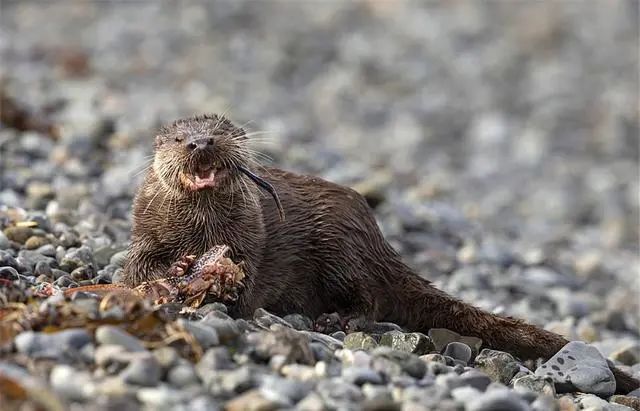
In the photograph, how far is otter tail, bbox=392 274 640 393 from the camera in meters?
5.06

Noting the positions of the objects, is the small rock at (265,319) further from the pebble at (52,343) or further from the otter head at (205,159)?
the pebble at (52,343)

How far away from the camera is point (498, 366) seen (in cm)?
466

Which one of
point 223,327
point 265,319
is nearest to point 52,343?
point 223,327

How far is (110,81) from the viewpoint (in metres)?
12.1

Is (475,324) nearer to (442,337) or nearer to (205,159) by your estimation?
(442,337)

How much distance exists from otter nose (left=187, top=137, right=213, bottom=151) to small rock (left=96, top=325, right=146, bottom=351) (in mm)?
1229

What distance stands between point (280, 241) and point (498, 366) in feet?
3.98

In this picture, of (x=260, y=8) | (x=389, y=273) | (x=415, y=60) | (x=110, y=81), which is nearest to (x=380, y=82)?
(x=415, y=60)

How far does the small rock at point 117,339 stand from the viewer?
3615 millimetres

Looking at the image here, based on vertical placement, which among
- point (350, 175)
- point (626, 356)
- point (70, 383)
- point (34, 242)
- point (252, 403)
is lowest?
point (70, 383)

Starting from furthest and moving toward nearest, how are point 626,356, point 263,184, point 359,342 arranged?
point 626,356 → point 263,184 → point 359,342

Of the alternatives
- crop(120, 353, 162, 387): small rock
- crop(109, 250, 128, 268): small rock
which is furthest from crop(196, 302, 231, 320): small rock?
crop(109, 250, 128, 268): small rock

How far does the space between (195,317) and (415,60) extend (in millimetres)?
11869

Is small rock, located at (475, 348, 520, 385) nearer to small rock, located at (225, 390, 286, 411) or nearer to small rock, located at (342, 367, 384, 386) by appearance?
small rock, located at (342, 367, 384, 386)
